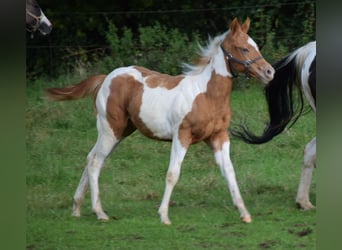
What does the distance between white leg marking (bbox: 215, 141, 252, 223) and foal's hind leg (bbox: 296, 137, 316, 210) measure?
1.03ft

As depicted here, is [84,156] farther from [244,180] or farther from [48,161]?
[244,180]

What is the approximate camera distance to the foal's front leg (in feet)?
13.1

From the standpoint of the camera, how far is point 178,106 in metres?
3.98

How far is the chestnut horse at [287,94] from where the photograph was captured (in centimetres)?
409

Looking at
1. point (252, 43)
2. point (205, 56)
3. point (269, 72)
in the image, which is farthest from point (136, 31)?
point (269, 72)

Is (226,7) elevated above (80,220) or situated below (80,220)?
above

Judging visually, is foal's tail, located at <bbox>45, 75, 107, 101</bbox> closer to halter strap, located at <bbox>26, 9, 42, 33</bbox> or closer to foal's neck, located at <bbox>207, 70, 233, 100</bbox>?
halter strap, located at <bbox>26, 9, 42, 33</bbox>

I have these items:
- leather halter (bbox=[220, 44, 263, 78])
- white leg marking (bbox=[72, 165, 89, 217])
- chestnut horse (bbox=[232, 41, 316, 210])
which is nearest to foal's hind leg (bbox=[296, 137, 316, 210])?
chestnut horse (bbox=[232, 41, 316, 210])

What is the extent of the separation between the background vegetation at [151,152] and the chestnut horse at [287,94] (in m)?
0.05

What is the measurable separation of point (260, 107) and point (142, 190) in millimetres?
852

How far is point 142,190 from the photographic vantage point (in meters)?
4.14

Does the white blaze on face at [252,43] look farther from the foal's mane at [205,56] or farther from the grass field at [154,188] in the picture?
the grass field at [154,188]

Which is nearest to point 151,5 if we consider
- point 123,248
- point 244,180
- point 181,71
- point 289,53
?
point 181,71

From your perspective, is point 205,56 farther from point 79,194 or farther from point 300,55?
point 79,194
